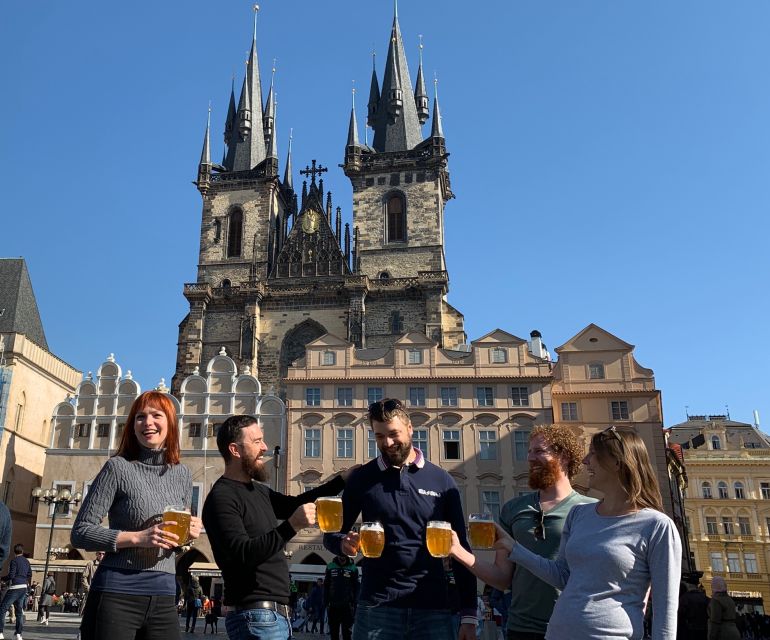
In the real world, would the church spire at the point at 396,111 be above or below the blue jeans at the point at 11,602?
above

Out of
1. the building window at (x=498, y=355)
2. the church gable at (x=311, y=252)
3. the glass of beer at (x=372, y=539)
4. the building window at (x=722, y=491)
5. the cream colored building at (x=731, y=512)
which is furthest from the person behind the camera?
the building window at (x=722, y=491)

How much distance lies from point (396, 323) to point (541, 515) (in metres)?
38.3

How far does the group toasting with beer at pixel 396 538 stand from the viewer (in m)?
3.37

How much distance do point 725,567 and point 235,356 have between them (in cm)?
3140

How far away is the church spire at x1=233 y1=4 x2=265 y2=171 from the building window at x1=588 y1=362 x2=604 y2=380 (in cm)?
2657

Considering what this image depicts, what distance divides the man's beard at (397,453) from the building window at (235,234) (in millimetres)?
43717

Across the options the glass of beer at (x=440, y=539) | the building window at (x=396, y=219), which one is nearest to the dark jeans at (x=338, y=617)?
the glass of beer at (x=440, y=539)

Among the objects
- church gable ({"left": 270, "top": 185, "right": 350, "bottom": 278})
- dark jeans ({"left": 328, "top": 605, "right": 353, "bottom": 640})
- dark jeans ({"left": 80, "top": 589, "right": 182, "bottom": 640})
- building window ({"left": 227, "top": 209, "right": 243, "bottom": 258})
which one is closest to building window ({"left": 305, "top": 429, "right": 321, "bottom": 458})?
church gable ({"left": 270, "top": 185, "right": 350, "bottom": 278})

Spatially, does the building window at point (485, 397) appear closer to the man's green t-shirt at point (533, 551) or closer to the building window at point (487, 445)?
the building window at point (487, 445)

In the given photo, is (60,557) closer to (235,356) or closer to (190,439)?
(190,439)

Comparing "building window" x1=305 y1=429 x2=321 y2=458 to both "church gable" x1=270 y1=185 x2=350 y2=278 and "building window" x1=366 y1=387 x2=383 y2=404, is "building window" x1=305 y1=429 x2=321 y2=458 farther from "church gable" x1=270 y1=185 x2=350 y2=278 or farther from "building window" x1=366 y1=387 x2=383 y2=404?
"church gable" x1=270 y1=185 x2=350 y2=278

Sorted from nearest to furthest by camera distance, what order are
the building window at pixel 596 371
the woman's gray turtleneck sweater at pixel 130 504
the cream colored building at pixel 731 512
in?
1. the woman's gray turtleneck sweater at pixel 130 504
2. the building window at pixel 596 371
3. the cream colored building at pixel 731 512

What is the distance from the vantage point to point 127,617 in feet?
12.2

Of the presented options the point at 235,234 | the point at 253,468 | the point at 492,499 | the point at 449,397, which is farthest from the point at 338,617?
the point at 235,234
